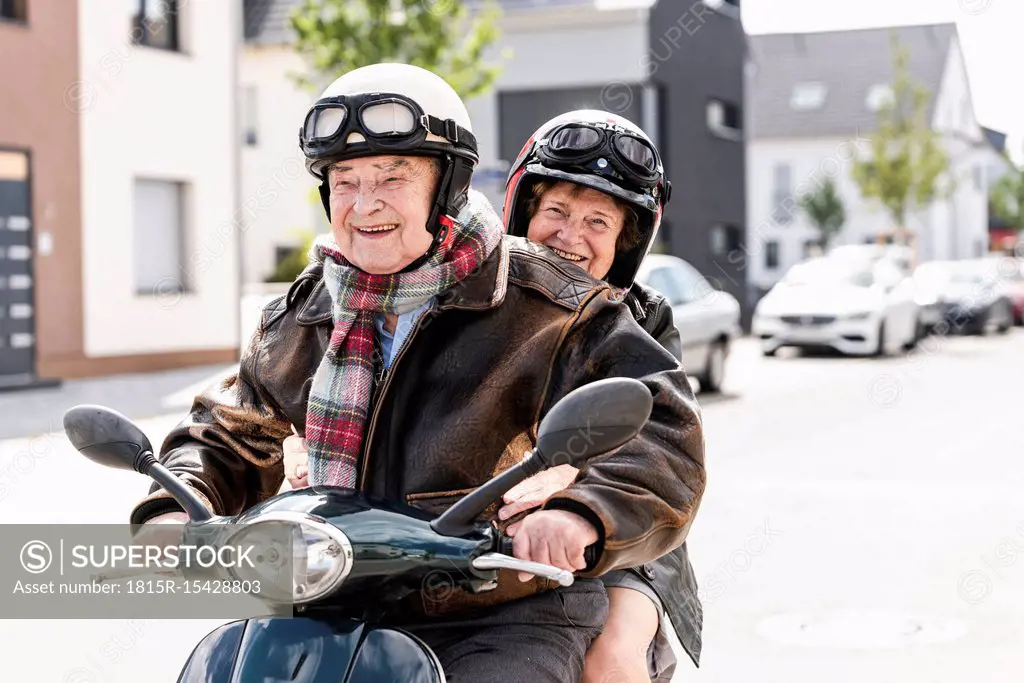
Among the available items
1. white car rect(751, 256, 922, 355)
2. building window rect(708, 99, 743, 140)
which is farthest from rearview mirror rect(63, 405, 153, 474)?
building window rect(708, 99, 743, 140)

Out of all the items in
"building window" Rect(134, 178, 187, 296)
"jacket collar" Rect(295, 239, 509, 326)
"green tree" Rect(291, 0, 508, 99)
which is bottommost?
"building window" Rect(134, 178, 187, 296)

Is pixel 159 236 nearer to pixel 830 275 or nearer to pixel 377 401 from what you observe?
pixel 830 275

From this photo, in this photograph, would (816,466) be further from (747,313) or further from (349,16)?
(747,313)

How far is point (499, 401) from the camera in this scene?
244 cm

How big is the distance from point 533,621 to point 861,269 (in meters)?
23.0

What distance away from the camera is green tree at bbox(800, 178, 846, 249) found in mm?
59094

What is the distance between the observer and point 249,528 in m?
1.94

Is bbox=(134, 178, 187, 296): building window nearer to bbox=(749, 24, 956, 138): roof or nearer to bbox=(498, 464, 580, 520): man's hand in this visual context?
bbox=(498, 464, 580, 520): man's hand

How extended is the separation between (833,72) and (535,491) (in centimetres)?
6405

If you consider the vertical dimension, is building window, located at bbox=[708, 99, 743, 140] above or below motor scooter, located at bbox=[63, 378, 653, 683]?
above

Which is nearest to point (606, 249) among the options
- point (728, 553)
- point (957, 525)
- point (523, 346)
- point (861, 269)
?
point (523, 346)

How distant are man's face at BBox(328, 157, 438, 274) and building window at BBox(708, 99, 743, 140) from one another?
3430cm

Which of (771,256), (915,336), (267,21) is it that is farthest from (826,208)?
(915,336)

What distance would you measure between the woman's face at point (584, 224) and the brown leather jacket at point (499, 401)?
1.32 m
